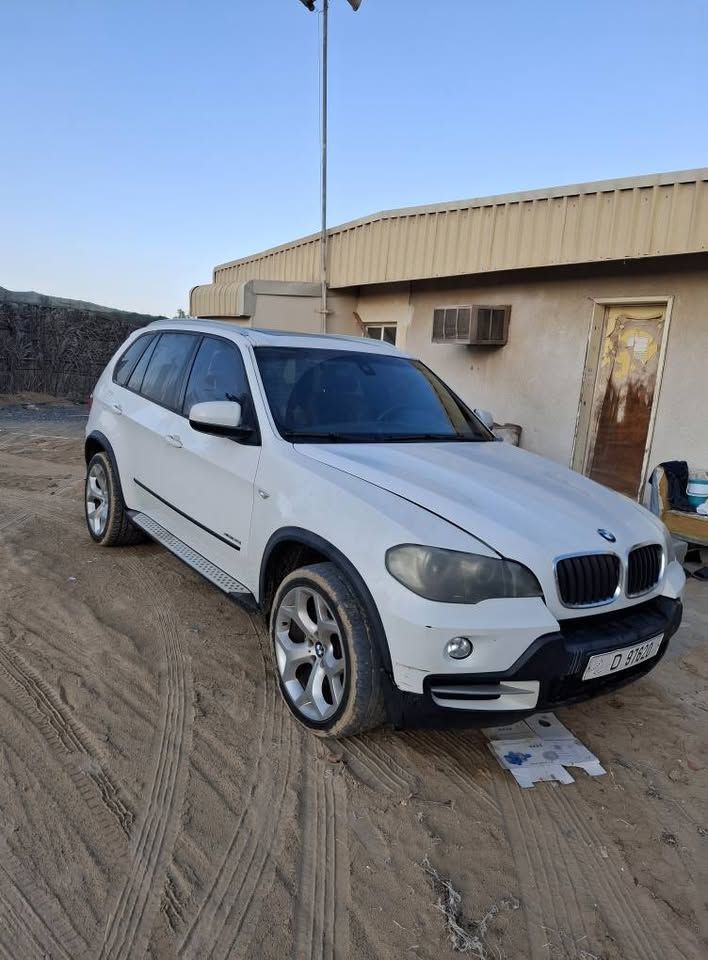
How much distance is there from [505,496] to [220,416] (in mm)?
1452

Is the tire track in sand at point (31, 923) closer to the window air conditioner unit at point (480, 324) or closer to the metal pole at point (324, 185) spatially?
the window air conditioner unit at point (480, 324)

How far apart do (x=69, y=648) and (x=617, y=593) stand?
2.86m

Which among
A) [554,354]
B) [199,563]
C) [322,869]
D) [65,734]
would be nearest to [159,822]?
[322,869]

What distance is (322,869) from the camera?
232 centimetres

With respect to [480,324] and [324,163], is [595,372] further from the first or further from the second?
[324,163]

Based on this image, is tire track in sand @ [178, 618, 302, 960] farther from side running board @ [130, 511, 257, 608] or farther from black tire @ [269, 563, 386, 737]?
side running board @ [130, 511, 257, 608]

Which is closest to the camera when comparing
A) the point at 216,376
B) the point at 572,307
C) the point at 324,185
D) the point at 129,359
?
the point at 216,376

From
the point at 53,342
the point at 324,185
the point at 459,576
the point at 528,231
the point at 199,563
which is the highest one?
the point at 324,185

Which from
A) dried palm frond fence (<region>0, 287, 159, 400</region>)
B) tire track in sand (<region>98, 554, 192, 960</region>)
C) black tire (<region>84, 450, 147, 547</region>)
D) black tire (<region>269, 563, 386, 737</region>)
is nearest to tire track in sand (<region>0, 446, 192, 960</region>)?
tire track in sand (<region>98, 554, 192, 960</region>)

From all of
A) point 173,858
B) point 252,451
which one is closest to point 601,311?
point 252,451

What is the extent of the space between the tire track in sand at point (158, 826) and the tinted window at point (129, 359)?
2.41 metres

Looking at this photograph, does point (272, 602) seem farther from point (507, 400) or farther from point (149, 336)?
point (507, 400)

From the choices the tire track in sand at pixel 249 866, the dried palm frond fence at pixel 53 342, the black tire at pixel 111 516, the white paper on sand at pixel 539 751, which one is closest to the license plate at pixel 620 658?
the white paper on sand at pixel 539 751

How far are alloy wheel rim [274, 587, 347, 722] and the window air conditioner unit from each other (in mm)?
6021
